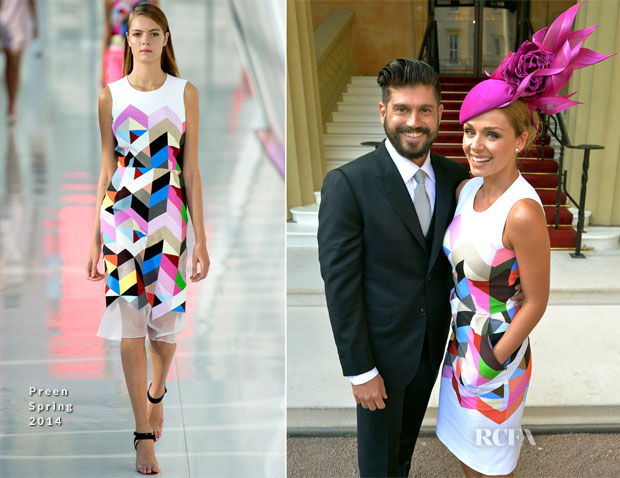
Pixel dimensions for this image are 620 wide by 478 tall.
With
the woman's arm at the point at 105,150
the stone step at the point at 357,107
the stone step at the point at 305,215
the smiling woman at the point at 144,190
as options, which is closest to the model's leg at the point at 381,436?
the smiling woman at the point at 144,190

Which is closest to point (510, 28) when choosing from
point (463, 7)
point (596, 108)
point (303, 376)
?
point (463, 7)

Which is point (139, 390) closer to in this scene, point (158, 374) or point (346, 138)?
Result: point (158, 374)

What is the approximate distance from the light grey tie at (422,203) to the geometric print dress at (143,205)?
932 mm

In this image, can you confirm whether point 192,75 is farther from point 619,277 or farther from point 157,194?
point 619,277

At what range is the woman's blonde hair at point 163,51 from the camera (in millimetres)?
2508

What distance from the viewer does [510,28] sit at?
1128 centimetres

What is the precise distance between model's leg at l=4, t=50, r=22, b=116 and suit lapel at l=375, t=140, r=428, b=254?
1658 mm

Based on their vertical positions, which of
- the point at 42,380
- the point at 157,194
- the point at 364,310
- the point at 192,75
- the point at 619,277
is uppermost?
the point at 192,75

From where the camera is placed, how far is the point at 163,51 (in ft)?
8.29

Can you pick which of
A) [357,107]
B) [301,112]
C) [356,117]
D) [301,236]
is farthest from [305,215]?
[357,107]

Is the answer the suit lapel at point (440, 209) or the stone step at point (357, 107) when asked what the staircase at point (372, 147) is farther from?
the suit lapel at point (440, 209)

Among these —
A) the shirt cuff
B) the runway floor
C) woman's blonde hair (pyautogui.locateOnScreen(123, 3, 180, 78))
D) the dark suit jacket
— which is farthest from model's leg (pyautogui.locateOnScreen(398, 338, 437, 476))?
woman's blonde hair (pyautogui.locateOnScreen(123, 3, 180, 78))

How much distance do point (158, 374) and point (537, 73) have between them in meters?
1.78

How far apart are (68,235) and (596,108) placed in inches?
214
